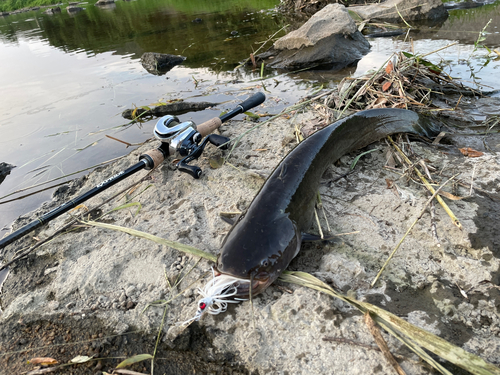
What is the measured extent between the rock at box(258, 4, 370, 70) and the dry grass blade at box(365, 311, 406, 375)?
6288 mm

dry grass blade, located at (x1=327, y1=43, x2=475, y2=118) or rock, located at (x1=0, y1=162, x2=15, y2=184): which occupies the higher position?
dry grass blade, located at (x1=327, y1=43, x2=475, y2=118)

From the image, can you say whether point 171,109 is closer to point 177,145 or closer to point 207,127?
point 207,127

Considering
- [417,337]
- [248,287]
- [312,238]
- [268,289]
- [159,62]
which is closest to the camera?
[417,337]

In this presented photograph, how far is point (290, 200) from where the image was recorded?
2379 millimetres

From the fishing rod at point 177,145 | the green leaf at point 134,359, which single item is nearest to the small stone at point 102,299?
the green leaf at point 134,359

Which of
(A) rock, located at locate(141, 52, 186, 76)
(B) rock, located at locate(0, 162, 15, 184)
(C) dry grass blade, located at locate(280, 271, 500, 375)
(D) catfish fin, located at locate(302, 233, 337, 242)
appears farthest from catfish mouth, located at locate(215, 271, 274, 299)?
(A) rock, located at locate(141, 52, 186, 76)

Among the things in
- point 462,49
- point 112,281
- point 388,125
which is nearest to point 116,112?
point 112,281

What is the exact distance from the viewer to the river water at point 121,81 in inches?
176

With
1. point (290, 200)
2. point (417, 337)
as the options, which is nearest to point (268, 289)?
point (290, 200)

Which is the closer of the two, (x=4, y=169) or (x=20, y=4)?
(x=4, y=169)

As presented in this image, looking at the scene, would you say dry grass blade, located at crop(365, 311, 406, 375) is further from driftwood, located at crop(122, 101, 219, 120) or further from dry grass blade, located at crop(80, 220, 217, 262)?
driftwood, located at crop(122, 101, 219, 120)

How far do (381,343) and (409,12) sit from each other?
1187 cm

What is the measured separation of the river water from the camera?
14.6 ft

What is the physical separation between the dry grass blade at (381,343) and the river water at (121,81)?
348 cm
